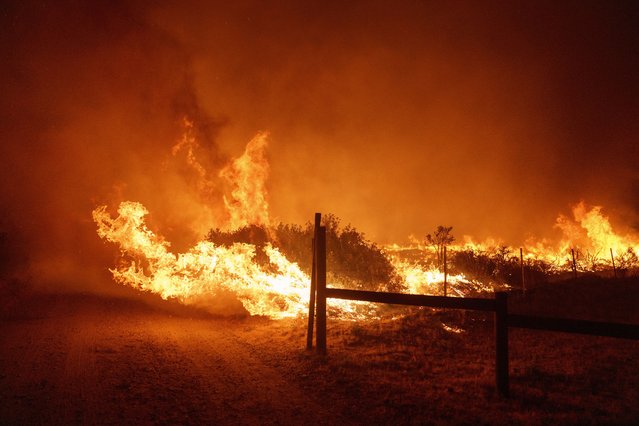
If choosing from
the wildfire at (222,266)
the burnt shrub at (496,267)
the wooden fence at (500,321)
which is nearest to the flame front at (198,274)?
the wildfire at (222,266)

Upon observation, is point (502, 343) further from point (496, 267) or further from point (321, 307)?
point (496, 267)

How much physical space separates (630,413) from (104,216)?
19.0 meters

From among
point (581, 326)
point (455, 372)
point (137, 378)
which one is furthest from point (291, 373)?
point (581, 326)

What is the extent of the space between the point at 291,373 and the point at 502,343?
430 centimetres

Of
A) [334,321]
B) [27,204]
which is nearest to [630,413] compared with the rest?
[334,321]

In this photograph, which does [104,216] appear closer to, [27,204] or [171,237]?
[171,237]

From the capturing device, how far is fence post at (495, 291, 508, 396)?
20.7 ft

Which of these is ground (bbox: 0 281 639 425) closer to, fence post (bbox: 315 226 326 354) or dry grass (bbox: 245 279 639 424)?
dry grass (bbox: 245 279 639 424)

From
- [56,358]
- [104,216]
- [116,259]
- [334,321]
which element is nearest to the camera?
[56,358]

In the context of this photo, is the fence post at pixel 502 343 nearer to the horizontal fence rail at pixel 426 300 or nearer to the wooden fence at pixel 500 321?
the wooden fence at pixel 500 321

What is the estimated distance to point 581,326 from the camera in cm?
565

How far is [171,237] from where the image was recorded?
2114 cm

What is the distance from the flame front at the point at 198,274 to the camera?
1477cm

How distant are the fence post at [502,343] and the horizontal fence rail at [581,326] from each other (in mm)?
132
